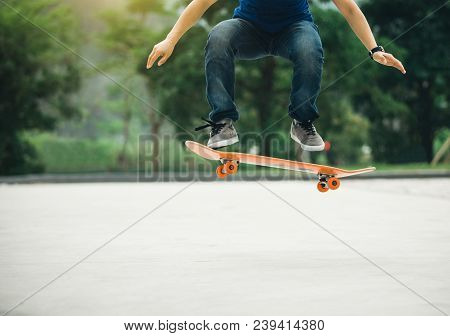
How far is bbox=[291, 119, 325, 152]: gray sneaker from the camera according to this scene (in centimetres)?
664

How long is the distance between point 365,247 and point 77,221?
637 centimetres

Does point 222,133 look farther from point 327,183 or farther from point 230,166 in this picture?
point 327,183

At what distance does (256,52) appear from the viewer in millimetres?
6246

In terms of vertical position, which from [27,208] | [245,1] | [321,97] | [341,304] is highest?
[321,97]

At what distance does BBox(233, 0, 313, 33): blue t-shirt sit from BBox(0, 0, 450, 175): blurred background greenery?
2922cm

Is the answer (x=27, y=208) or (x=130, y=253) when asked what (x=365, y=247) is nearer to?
(x=130, y=253)

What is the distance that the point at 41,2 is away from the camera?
39062 mm

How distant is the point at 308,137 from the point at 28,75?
114 ft

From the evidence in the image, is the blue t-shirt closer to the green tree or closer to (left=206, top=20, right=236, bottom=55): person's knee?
(left=206, top=20, right=236, bottom=55): person's knee

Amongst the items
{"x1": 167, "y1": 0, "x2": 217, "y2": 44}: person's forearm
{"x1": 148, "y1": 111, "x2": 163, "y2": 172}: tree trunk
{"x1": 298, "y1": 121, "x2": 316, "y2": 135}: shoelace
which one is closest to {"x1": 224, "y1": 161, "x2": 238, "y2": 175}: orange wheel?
{"x1": 298, "y1": 121, "x2": 316, "y2": 135}: shoelace

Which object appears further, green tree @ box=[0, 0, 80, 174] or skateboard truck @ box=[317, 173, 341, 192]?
green tree @ box=[0, 0, 80, 174]

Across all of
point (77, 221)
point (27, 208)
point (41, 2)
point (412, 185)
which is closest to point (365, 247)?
point (77, 221)

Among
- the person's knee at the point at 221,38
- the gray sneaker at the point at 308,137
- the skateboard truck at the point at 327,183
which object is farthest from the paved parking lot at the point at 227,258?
the person's knee at the point at 221,38

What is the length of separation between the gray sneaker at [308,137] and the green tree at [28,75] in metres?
32.0
